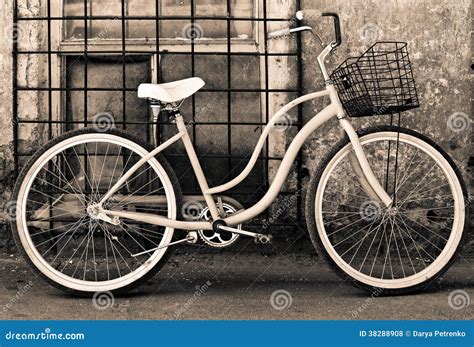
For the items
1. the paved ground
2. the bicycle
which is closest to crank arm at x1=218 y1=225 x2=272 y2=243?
the bicycle

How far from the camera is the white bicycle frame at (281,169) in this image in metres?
4.41

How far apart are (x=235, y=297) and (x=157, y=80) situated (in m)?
1.66

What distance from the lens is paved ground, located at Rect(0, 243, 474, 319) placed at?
13.8ft

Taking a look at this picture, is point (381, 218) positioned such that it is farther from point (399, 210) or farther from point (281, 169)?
point (281, 169)

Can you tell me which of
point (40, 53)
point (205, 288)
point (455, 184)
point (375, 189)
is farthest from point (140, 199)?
point (455, 184)

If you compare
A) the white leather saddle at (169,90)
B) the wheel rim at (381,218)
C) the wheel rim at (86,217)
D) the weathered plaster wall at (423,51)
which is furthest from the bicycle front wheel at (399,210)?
the white leather saddle at (169,90)

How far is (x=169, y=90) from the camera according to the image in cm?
438

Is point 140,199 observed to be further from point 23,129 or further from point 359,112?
point 359,112

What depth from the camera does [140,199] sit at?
16.8ft

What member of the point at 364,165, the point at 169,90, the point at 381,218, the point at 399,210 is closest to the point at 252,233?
the point at 364,165

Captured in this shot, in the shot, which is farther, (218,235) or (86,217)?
(86,217)

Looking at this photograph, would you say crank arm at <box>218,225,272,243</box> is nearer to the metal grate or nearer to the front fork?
the front fork

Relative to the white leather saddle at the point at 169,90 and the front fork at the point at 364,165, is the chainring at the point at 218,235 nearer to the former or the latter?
the white leather saddle at the point at 169,90

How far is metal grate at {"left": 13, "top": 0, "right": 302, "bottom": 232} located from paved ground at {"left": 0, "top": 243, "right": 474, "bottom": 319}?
0.56m
